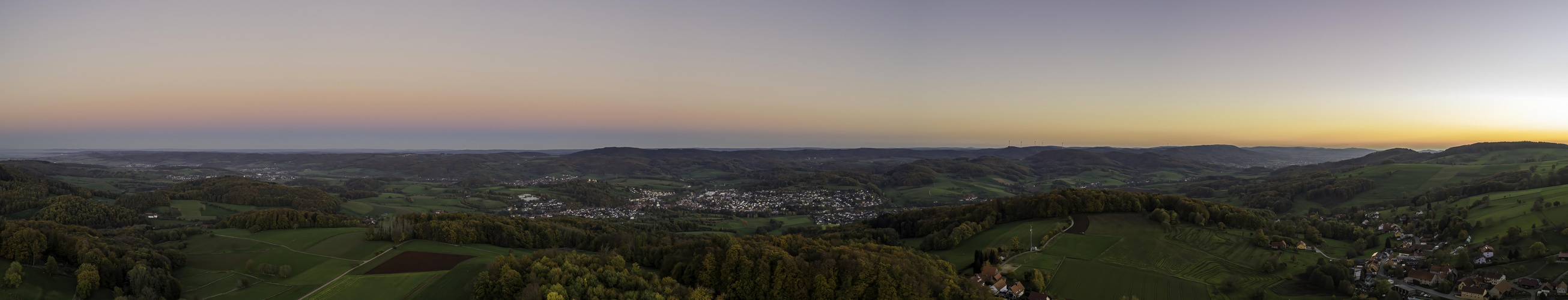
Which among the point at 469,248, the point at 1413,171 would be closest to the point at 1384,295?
the point at 469,248

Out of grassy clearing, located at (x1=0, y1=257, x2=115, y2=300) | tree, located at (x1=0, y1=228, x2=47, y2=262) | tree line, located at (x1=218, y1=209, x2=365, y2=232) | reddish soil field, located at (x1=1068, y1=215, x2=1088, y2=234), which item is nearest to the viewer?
grassy clearing, located at (x1=0, y1=257, x2=115, y2=300)

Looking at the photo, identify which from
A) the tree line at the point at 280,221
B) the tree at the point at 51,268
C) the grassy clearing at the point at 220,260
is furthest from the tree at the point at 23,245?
the tree line at the point at 280,221

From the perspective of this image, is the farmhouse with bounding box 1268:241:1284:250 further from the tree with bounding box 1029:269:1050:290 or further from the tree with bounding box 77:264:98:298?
the tree with bounding box 77:264:98:298

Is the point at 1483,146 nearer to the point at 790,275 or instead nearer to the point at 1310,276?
the point at 1310,276

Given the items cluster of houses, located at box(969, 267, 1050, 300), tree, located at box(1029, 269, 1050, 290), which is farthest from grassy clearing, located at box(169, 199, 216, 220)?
tree, located at box(1029, 269, 1050, 290)

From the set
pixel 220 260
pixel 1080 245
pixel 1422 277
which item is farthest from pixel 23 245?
pixel 1422 277

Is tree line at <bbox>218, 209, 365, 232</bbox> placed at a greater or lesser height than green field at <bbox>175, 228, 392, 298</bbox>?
greater
